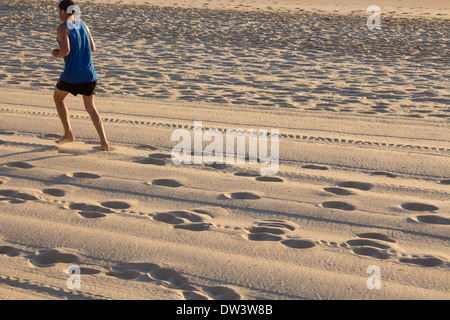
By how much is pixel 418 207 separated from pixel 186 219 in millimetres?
1732

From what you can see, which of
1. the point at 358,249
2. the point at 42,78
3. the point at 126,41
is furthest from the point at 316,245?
the point at 126,41

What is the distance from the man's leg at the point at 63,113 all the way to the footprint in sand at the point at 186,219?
6.90 feet

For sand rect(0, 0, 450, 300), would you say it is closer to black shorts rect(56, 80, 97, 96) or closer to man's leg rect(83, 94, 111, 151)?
man's leg rect(83, 94, 111, 151)

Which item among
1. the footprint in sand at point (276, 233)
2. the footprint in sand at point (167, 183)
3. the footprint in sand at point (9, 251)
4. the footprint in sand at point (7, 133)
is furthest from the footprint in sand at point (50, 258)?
the footprint in sand at point (7, 133)

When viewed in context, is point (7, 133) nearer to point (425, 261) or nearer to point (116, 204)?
point (116, 204)

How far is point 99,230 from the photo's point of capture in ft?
14.2

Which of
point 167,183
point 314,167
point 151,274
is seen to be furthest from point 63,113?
point 151,274

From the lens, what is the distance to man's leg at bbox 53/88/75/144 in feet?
20.4

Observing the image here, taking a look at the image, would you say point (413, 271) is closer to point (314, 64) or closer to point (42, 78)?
point (42, 78)

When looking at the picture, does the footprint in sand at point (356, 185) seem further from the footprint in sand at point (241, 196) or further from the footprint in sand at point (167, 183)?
the footprint in sand at point (167, 183)

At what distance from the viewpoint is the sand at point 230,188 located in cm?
373

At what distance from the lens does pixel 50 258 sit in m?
3.93

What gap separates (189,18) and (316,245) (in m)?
15.8

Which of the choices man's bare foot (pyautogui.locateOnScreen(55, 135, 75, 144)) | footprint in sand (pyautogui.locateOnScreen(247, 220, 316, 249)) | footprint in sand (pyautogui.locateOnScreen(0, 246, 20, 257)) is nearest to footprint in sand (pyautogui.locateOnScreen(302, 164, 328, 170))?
footprint in sand (pyautogui.locateOnScreen(247, 220, 316, 249))
